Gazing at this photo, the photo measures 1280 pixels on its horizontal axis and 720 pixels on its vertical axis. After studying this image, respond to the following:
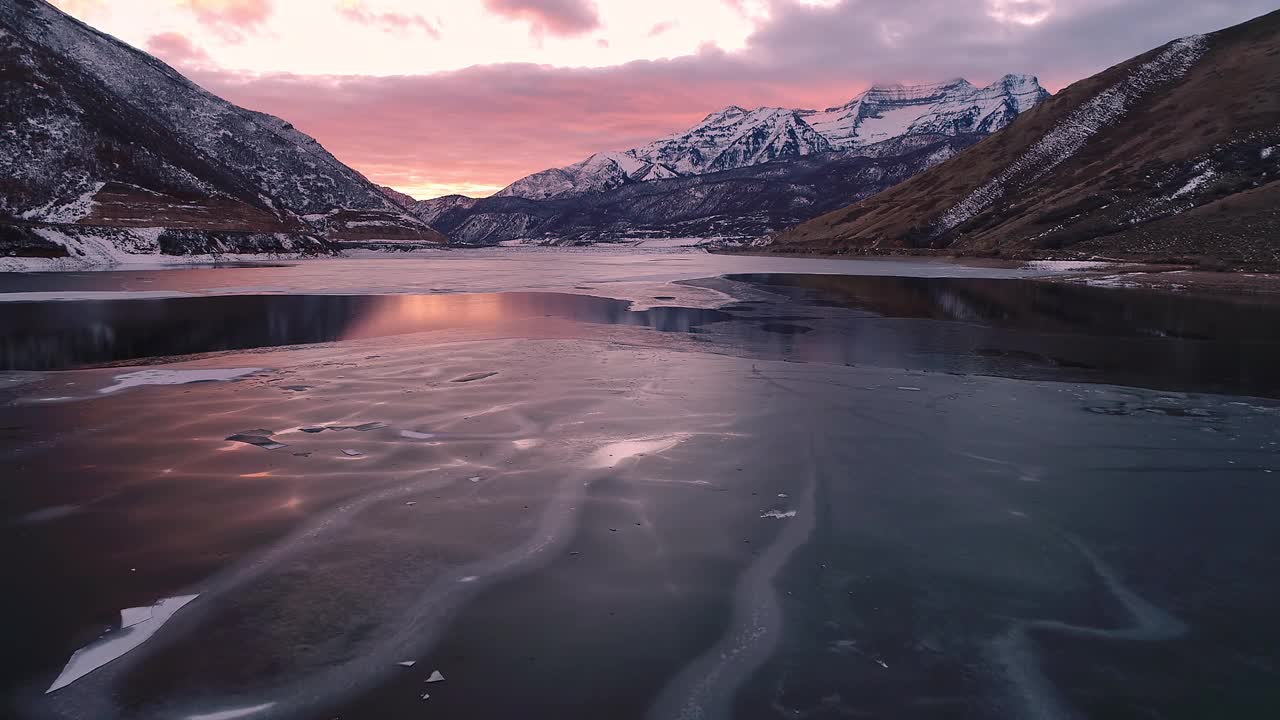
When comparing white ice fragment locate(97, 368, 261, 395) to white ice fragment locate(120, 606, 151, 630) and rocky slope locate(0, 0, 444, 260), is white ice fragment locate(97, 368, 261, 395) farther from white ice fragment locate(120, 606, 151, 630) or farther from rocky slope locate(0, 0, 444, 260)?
rocky slope locate(0, 0, 444, 260)

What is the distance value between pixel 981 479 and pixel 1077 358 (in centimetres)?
1320

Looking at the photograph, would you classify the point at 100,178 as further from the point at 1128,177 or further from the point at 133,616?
the point at 1128,177

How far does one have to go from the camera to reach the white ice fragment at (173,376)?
16.8 metres

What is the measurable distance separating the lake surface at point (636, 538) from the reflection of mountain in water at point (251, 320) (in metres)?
2.51

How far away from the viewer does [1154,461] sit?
38.2ft

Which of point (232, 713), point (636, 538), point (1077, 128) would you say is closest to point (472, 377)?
point (636, 538)

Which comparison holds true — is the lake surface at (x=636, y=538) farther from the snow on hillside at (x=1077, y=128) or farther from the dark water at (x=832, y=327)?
the snow on hillside at (x=1077, y=128)

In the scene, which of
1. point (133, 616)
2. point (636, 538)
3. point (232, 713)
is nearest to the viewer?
point (232, 713)

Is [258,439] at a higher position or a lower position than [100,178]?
lower

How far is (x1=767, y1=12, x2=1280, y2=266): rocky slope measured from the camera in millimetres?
79562

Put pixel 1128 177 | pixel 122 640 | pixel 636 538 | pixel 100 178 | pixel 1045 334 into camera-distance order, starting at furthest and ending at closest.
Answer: pixel 100 178, pixel 1128 177, pixel 1045 334, pixel 636 538, pixel 122 640

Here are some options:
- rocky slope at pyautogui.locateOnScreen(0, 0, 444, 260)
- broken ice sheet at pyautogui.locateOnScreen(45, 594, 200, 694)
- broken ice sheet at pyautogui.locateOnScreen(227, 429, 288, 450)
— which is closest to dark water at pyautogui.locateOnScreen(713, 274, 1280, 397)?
broken ice sheet at pyautogui.locateOnScreen(227, 429, 288, 450)

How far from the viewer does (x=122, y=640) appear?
6.35 metres

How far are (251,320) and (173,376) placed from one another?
1239 centimetres
